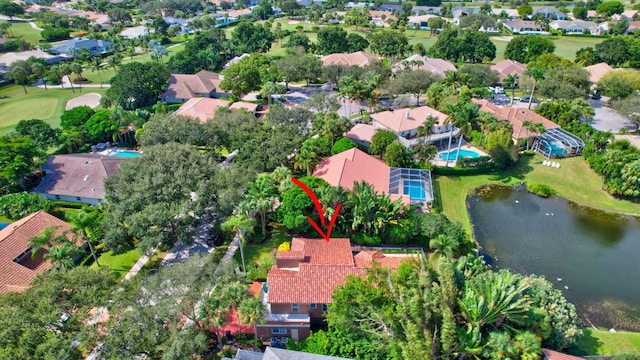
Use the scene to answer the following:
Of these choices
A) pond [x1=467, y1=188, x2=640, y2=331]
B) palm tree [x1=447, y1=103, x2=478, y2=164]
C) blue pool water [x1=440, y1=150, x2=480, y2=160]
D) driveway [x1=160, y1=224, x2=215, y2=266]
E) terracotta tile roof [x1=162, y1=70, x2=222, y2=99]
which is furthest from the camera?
terracotta tile roof [x1=162, y1=70, x2=222, y2=99]

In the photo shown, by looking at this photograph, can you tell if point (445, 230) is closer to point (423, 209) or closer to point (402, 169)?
point (423, 209)

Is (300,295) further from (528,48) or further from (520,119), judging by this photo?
(528,48)

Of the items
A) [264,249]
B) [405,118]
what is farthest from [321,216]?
[405,118]

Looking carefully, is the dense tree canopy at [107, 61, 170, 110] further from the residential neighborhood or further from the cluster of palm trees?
the cluster of palm trees

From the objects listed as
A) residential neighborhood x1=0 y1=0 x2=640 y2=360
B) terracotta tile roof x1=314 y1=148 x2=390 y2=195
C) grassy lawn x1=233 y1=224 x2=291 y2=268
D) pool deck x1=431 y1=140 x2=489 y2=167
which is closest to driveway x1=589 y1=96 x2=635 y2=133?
residential neighborhood x1=0 y1=0 x2=640 y2=360

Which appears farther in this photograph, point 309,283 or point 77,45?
point 77,45

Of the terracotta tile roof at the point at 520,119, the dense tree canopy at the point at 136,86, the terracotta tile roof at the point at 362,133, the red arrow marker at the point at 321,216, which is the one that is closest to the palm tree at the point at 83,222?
the red arrow marker at the point at 321,216

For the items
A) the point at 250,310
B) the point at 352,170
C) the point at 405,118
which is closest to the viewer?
the point at 250,310
